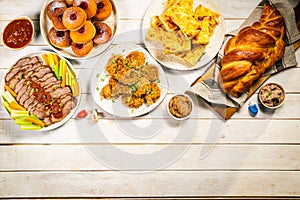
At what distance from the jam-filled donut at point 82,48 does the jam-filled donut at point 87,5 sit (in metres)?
0.19

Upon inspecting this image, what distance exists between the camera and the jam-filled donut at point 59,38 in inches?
103

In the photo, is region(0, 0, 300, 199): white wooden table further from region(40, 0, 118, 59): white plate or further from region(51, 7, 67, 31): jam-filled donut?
region(51, 7, 67, 31): jam-filled donut

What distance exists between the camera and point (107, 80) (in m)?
2.69

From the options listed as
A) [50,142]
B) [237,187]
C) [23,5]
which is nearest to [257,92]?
[237,187]

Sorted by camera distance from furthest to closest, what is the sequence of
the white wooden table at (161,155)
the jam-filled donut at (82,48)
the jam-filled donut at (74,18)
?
the white wooden table at (161,155), the jam-filled donut at (82,48), the jam-filled donut at (74,18)

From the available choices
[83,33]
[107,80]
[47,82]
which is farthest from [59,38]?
[107,80]

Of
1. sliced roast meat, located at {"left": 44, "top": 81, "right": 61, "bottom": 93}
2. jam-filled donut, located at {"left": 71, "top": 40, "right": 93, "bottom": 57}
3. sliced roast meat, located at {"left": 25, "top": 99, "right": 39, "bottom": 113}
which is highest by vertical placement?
jam-filled donut, located at {"left": 71, "top": 40, "right": 93, "bottom": 57}

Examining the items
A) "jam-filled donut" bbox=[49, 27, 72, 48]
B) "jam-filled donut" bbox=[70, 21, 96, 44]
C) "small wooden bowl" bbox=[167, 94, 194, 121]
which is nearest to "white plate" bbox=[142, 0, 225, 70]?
"small wooden bowl" bbox=[167, 94, 194, 121]

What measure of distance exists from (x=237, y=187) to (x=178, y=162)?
45 cm

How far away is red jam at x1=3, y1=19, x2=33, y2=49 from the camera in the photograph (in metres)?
2.66

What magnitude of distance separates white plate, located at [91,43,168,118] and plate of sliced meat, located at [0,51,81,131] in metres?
0.13

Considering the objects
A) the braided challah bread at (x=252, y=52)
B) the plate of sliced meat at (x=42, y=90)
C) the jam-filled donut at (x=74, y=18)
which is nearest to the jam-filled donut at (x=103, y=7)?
the jam-filled donut at (x=74, y=18)

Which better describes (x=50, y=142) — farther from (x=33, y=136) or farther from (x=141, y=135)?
(x=141, y=135)

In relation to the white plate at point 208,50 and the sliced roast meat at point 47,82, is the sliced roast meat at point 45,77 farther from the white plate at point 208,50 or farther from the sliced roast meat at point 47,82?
the white plate at point 208,50
